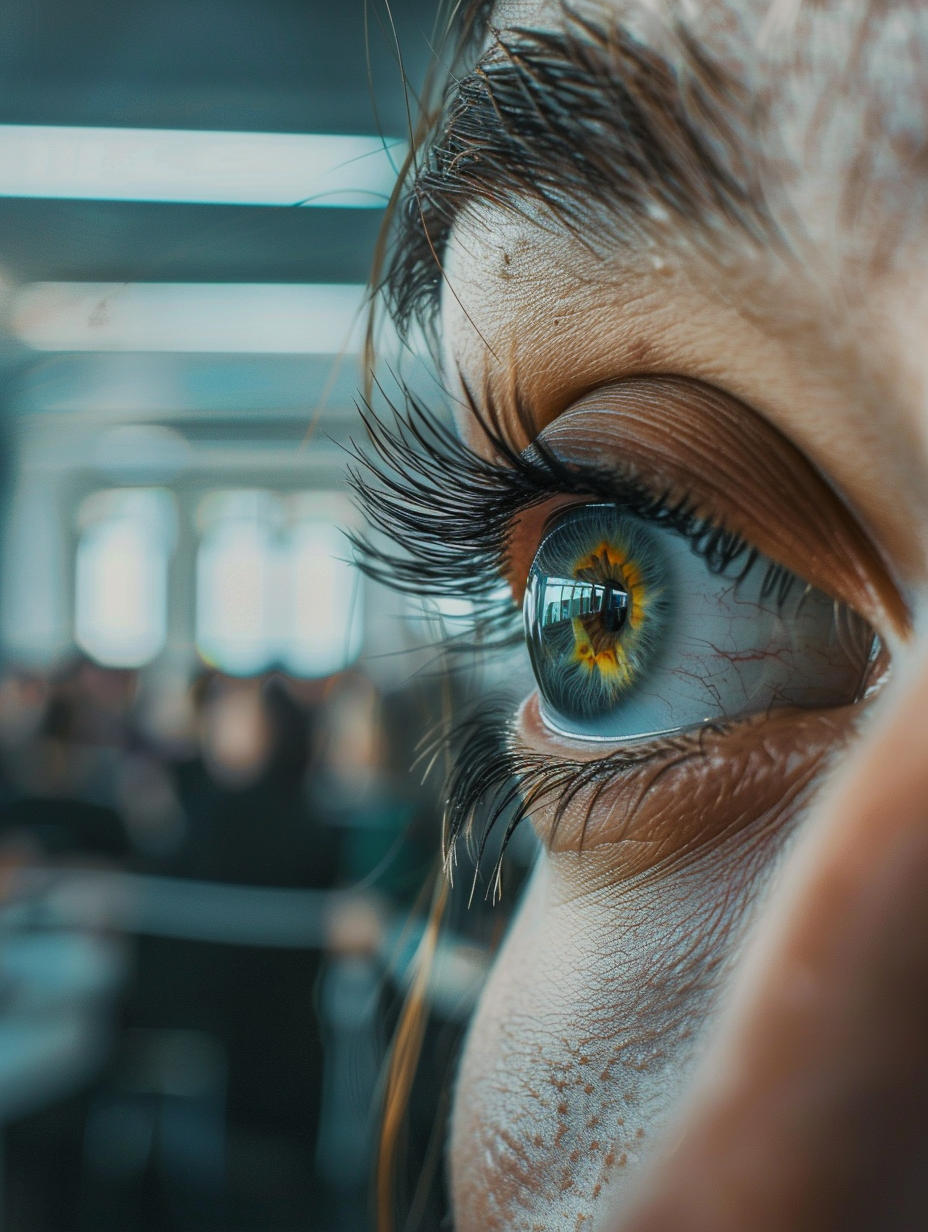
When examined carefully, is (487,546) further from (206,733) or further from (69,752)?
(69,752)

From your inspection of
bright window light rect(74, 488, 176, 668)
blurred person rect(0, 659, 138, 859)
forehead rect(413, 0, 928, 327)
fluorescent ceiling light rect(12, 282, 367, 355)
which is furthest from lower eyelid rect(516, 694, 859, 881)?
bright window light rect(74, 488, 176, 668)

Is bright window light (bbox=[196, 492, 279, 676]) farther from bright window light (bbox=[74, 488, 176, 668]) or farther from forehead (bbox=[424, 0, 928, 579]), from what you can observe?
forehead (bbox=[424, 0, 928, 579])

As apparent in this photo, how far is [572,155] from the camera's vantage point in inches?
10.8

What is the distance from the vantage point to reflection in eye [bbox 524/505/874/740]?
29 cm

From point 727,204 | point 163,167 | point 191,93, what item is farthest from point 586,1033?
point 191,93

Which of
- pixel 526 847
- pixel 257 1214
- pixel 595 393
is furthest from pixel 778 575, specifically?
pixel 257 1214

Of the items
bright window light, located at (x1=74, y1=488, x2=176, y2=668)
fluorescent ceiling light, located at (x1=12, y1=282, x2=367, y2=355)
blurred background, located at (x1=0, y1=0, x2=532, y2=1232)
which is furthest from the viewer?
bright window light, located at (x1=74, y1=488, x2=176, y2=668)

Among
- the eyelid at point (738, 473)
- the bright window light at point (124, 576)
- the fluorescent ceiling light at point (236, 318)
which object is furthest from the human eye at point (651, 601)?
the bright window light at point (124, 576)

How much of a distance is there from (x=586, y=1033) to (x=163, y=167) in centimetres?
105

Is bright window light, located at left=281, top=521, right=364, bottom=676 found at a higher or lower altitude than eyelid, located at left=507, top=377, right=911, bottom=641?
higher

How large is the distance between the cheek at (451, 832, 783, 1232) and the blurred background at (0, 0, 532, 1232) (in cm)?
21

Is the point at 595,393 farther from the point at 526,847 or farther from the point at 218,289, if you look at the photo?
the point at 218,289

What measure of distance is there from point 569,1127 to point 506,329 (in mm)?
266

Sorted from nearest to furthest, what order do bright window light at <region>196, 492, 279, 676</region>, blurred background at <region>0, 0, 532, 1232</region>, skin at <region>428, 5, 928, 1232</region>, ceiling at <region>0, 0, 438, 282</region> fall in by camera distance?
skin at <region>428, 5, 928, 1232</region>, ceiling at <region>0, 0, 438, 282</region>, blurred background at <region>0, 0, 532, 1232</region>, bright window light at <region>196, 492, 279, 676</region>
